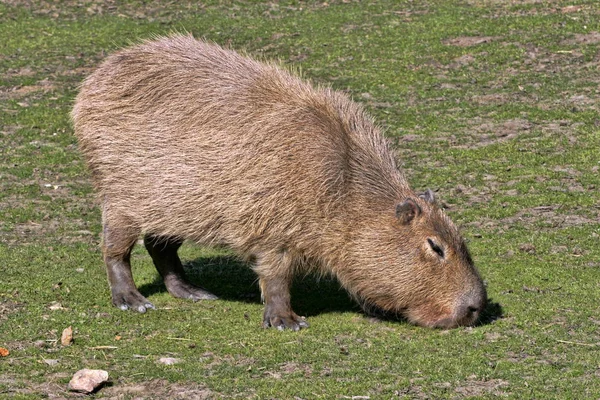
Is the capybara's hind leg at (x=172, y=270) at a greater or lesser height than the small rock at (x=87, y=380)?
lesser

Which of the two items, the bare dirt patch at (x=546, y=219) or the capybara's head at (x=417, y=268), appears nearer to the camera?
the capybara's head at (x=417, y=268)

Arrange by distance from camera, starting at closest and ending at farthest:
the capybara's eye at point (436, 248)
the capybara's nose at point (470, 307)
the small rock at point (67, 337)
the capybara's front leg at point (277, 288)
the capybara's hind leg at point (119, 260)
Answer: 1. the small rock at point (67, 337)
2. the capybara's nose at point (470, 307)
3. the capybara's eye at point (436, 248)
4. the capybara's front leg at point (277, 288)
5. the capybara's hind leg at point (119, 260)

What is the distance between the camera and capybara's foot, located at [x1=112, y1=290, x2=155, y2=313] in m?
6.74

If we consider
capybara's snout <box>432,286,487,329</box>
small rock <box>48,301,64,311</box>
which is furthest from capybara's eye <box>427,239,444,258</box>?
small rock <box>48,301,64,311</box>

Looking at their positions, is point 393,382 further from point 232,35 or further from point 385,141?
point 232,35

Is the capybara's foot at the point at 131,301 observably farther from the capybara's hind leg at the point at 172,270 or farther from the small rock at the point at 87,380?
the small rock at the point at 87,380

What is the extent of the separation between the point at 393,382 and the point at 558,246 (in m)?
2.71

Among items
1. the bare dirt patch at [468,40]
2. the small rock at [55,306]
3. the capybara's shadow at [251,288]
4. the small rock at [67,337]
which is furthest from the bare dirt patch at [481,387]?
the bare dirt patch at [468,40]

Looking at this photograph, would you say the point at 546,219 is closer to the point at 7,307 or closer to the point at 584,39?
the point at 7,307

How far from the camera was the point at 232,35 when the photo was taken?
1280 cm

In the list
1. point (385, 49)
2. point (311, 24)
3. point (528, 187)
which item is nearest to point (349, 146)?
point (528, 187)

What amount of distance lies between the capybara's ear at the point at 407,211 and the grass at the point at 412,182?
66 centimetres

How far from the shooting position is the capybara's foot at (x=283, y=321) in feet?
21.0

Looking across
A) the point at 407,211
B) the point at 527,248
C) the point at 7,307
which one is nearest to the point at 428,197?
the point at 407,211
